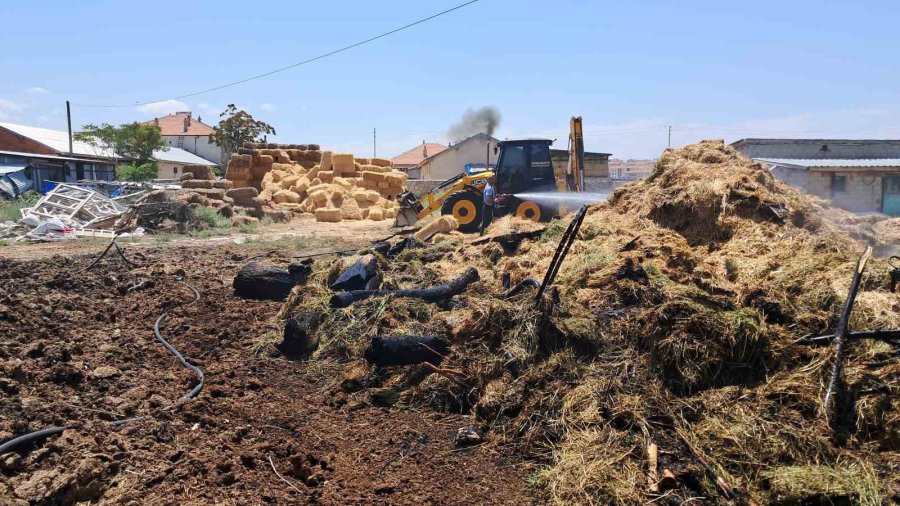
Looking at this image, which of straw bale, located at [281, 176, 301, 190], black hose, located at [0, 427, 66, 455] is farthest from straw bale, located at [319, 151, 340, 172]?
black hose, located at [0, 427, 66, 455]

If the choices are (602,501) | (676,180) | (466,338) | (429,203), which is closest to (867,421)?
(602,501)

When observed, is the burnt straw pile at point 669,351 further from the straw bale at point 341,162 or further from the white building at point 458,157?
the white building at point 458,157

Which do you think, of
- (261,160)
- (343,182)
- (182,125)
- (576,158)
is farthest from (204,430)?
(182,125)

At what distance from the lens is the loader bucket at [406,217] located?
20.1 m

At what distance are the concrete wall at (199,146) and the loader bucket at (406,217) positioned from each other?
167ft

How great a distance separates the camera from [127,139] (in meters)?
44.9

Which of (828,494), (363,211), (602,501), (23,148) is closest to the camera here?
(828,494)

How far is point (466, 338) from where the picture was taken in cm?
625

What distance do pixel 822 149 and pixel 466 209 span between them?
24.0 meters

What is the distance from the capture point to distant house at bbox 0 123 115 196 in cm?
3094

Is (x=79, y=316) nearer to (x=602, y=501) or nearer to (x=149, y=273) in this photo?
(x=149, y=273)

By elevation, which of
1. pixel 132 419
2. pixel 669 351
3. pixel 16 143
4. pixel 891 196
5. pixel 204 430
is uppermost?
pixel 16 143

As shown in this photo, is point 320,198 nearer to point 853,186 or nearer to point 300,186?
point 300,186

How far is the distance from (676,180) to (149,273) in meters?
8.59
